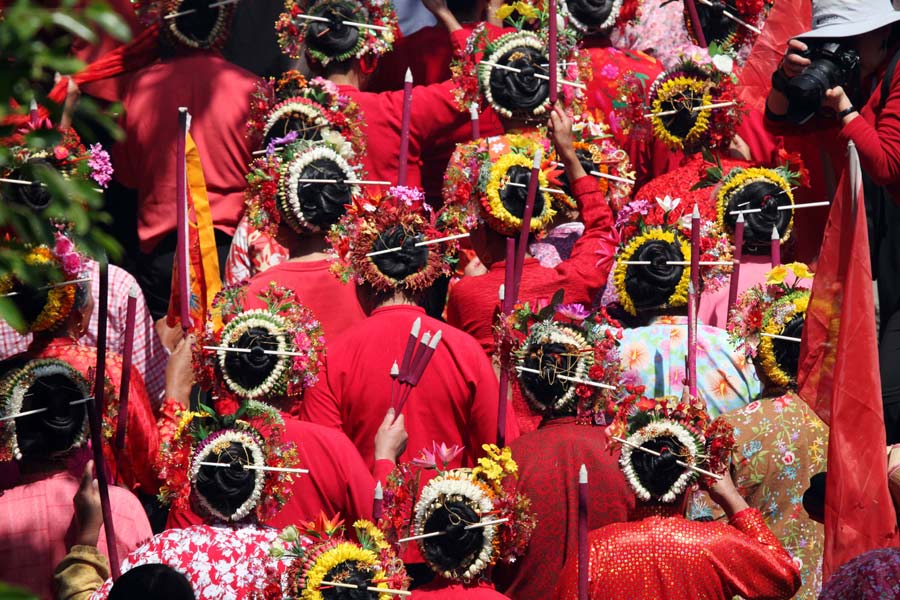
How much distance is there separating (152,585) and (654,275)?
2921 mm

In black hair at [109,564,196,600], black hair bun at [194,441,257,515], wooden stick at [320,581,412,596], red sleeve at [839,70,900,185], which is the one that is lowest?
wooden stick at [320,581,412,596]

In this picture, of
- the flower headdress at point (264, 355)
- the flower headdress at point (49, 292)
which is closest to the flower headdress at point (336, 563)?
the flower headdress at point (264, 355)

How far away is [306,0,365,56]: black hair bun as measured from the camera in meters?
8.66

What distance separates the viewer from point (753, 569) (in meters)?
5.61

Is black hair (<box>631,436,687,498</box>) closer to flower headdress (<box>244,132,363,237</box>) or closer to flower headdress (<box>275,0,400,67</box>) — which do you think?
flower headdress (<box>244,132,363,237</box>)

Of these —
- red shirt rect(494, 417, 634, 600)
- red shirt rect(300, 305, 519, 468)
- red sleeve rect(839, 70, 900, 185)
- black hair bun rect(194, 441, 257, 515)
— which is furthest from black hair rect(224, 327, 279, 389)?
red sleeve rect(839, 70, 900, 185)

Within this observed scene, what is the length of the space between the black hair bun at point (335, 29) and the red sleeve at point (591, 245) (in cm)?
142

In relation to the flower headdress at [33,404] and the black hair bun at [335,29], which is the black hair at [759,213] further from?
the flower headdress at [33,404]

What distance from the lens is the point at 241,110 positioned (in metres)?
8.87

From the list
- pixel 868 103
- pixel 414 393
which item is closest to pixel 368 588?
pixel 414 393

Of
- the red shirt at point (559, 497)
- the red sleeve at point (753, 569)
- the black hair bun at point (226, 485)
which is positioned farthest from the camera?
the red shirt at point (559, 497)

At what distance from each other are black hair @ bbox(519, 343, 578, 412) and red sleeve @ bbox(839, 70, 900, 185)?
139 cm

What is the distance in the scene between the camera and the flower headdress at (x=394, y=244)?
7145 millimetres

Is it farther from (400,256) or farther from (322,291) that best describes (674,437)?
(322,291)
